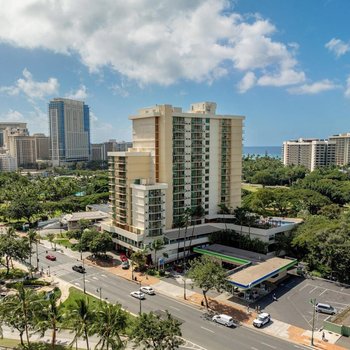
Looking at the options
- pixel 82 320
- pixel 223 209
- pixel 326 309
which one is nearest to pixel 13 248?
pixel 82 320

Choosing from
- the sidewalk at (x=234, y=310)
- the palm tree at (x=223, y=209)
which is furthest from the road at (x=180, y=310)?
the palm tree at (x=223, y=209)

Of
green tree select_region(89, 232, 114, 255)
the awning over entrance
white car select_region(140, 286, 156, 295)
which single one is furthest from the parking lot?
green tree select_region(89, 232, 114, 255)

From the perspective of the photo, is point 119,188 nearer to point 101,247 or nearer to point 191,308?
point 101,247

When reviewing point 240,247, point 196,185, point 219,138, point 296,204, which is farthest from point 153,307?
point 296,204

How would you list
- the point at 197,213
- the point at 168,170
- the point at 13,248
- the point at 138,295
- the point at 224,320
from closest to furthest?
the point at 224,320 < the point at 138,295 < the point at 13,248 < the point at 168,170 < the point at 197,213

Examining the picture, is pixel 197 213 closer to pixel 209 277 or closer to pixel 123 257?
pixel 123 257

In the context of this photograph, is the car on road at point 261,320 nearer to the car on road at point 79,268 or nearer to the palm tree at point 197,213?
the palm tree at point 197,213

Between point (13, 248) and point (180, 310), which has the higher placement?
point (13, 248)
